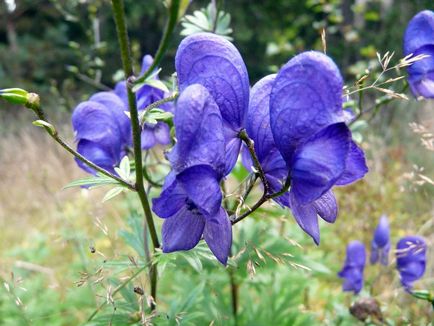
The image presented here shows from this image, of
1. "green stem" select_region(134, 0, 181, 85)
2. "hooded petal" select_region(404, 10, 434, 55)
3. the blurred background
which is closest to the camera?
"green stem" select_region(134, 0, 181, 85)

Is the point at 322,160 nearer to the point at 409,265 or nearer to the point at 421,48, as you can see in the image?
the point at 421,48

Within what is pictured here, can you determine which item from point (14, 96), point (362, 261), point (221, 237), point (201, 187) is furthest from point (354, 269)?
point (14, 96)

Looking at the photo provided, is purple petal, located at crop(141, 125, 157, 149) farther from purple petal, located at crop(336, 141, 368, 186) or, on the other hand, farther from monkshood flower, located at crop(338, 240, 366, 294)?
monkshood flower, located at crop(338, 240, 366, 294)

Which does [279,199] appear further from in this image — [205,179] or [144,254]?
[144,254]

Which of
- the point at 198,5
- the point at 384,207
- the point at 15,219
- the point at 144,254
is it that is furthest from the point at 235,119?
the point at 198,5

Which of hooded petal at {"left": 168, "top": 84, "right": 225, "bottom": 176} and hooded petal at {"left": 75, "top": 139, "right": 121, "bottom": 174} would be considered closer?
hooded petal at {"left": 168, "top": 84, "right": 225, "bottom": 176}

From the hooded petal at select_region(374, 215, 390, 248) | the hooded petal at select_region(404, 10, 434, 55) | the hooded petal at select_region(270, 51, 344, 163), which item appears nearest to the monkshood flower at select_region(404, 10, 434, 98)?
the hooded petal at select_region(404, 10, 434, 55)
